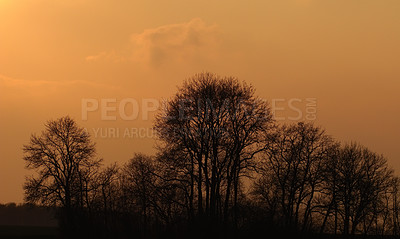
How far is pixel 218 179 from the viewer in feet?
143

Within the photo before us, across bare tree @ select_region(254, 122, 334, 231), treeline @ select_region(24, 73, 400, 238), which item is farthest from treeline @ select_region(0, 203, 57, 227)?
bare tree @ select_region(254, 122, 334, 231)

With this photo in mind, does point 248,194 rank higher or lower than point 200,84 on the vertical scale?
lower

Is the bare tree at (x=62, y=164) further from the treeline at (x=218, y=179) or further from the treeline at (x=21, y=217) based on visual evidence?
the treeline at (x=21, y=217)

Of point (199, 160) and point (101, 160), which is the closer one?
point (199, 160)

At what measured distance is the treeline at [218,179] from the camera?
123 ft

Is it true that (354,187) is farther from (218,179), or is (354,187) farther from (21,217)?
(21,217)

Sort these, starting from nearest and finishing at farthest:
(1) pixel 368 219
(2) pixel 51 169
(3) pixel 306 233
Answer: (3) pixel 306 233 < (2) pixel 51 169 < (1) pixel 368 219

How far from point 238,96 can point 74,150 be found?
20770mm

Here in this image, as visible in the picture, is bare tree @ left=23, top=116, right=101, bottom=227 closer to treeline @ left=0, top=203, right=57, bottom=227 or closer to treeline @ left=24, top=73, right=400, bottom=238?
treeline @ left=24, top=73, right=400, bottom=238

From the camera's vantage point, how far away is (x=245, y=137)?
4372 centimetres

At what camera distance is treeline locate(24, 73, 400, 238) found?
3753 centimetres

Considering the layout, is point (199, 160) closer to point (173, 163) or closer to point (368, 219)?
point (173, 163)

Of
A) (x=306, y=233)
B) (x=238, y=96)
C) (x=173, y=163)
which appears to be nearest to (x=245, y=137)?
(x=238, y=96)

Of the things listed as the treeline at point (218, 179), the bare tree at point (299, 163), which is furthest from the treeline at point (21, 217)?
the bare tree at point (299, 163)
